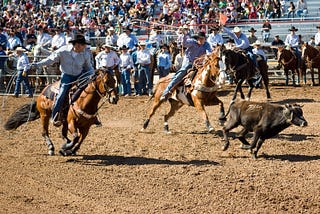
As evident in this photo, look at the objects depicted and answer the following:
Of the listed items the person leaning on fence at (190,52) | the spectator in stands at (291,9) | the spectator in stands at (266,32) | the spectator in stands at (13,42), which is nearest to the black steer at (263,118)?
the person leaning on fence at (190,52)

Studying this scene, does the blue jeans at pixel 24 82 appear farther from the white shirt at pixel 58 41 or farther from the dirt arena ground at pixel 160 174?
the dirt arena ground at pixel 160 174

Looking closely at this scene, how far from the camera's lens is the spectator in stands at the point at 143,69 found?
20.7m

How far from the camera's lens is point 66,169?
33.8 ft

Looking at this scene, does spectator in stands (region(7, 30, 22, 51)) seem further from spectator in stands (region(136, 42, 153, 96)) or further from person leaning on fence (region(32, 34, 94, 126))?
person leaning on fence (region(32, 34, 94, 126))

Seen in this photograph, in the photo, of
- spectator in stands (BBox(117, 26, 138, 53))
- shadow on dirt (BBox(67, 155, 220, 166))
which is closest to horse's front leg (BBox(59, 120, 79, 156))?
shadow on dirt (BBox(67, 155, 220, 166))

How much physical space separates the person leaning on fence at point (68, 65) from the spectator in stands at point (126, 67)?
947 centimetres

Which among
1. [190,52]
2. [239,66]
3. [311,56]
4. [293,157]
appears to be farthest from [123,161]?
[311,56]

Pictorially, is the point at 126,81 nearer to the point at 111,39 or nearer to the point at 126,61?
the point at 126,61

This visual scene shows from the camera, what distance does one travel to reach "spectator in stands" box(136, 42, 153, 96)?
67.9 feet

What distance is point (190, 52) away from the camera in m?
13.4

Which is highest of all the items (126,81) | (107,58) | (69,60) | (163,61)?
(69,60)

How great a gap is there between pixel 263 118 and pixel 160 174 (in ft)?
6.77

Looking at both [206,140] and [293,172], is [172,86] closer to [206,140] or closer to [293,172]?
[206,140]

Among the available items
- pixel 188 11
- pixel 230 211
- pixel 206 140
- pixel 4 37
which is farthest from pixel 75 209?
pixel 188 11
